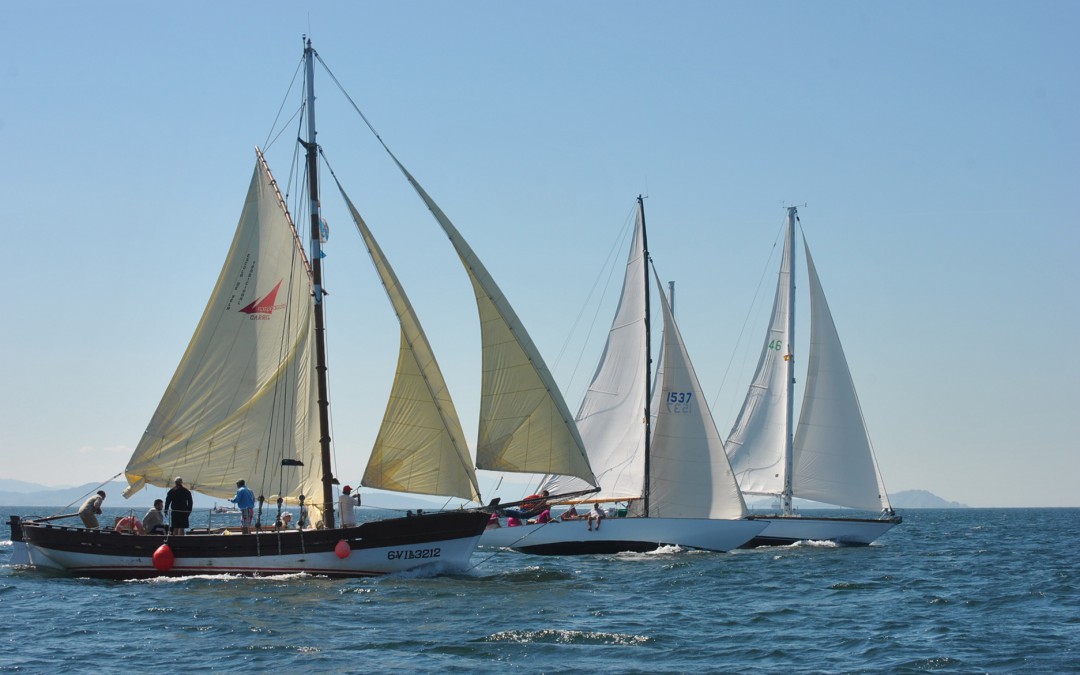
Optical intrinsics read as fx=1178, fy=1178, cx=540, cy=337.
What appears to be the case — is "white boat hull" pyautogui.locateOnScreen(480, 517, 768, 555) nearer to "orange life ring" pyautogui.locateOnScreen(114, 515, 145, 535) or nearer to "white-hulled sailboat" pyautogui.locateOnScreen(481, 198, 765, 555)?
"white-hulled sailboat" pyautogui.locateOnScreen(481, 198, 765, 555)

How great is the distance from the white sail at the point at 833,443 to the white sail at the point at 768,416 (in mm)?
921

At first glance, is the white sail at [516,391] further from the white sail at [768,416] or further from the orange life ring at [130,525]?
the white sail at [768,416]

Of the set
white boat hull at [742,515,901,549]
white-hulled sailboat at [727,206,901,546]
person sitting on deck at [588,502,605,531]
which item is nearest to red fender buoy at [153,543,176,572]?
person sitting on deck at [588,502,605,531]

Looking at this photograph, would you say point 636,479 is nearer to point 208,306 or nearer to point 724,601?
point 724,601

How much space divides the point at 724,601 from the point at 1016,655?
29.1 ft

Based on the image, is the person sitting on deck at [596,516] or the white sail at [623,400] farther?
the white sail at [623,400]

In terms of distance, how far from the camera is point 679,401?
45156 mm

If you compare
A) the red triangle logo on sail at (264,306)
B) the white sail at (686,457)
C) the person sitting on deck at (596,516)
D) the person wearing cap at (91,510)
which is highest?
the red triangle logo on sail at (264,306)

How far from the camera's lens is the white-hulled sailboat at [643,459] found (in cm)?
4344

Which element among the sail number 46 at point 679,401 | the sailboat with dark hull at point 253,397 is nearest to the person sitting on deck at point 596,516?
the sail number 46 at point 679,401

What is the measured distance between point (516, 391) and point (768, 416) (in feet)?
74.8

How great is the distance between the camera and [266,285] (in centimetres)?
3388

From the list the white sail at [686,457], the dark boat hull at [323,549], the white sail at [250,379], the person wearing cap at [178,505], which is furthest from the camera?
the white sail at [686,457]

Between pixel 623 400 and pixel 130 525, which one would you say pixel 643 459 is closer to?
pixel 623 400
